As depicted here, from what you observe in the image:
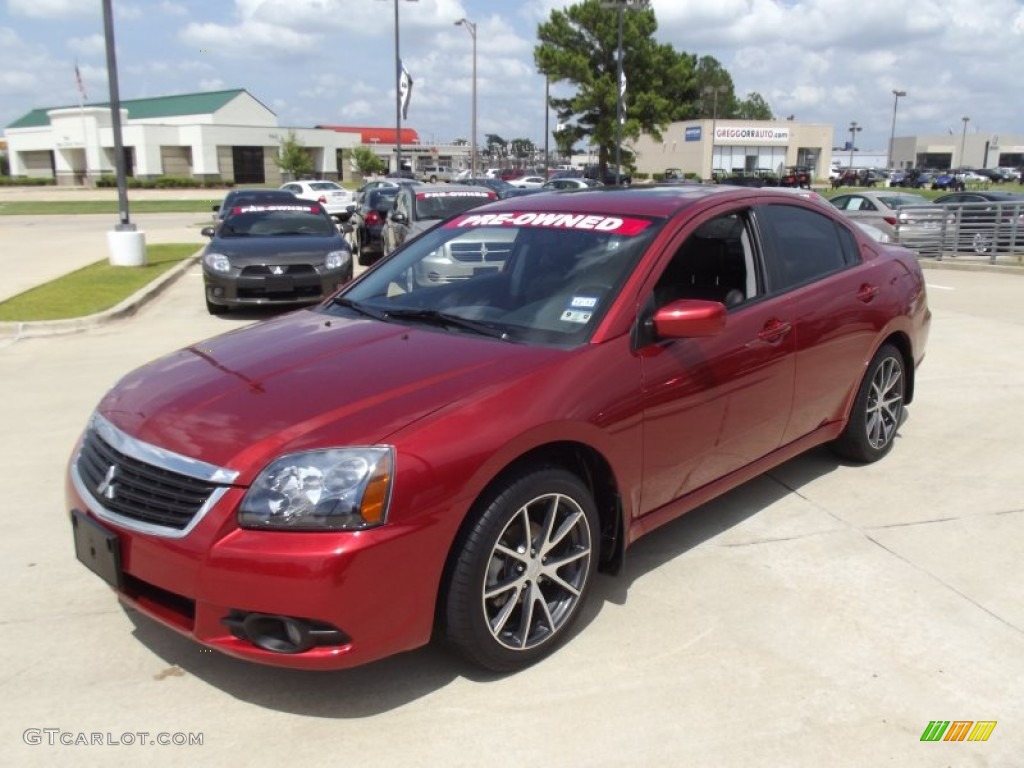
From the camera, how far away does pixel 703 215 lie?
3.99m

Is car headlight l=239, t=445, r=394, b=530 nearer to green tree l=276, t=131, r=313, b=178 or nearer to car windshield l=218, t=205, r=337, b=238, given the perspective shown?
car windshield l=218, t=205, r=337, b=238

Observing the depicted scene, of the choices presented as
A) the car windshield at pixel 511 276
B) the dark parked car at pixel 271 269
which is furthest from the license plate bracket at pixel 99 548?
the dark parked car at pixel 271 269

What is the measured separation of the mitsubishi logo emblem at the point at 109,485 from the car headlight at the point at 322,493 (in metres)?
0.61

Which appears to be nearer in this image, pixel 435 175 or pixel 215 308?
pixel 215 308

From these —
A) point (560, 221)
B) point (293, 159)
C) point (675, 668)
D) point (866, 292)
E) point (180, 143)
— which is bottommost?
point (675, 668)

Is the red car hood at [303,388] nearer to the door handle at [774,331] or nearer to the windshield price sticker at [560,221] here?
the windshield price sticker at [560,221]

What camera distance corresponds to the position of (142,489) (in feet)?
9.40

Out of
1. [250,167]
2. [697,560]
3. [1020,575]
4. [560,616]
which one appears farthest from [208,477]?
[250,167]

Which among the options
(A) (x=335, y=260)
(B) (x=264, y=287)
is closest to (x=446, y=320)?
(B) (x=264, y=287)

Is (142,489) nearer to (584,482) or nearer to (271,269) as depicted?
(584,482)

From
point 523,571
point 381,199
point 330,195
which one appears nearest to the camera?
point 523,571

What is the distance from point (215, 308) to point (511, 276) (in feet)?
27.0

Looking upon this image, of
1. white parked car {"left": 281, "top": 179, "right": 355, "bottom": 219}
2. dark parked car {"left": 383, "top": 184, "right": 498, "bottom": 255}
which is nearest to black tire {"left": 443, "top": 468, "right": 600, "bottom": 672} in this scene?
dark parked car {"left": 383, "top": 184, "right": 498, "bottom": 255}

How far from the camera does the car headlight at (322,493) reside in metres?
2.63
